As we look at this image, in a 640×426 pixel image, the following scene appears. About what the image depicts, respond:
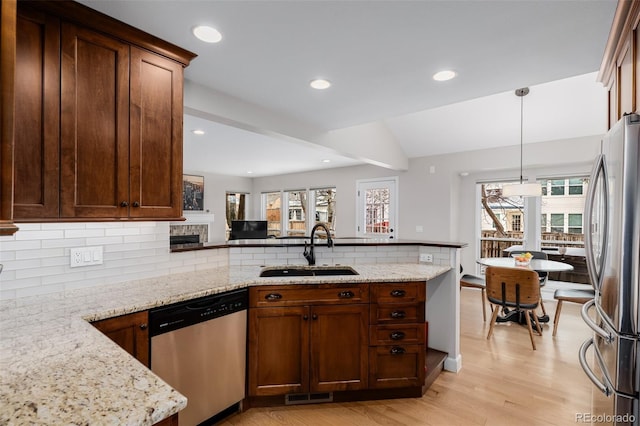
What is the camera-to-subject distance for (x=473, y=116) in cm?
457

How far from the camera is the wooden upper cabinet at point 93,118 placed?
138 cm

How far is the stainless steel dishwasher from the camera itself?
1.68 metres

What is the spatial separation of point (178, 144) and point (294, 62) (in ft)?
2.93

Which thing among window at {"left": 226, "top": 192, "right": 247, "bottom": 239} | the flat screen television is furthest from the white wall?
window at {"left": 226, "top": 192, "right": 247, "bottom": 239}

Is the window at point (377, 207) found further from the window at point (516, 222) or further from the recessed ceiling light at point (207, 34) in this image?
the recessed ceiling light at point (207, 34)

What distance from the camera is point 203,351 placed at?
1864 mm

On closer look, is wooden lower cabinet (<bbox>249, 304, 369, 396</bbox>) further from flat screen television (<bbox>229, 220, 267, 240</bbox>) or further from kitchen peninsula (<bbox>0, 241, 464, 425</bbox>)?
flat screen television (<bbox>229, 220, 267, 240</bbox>)

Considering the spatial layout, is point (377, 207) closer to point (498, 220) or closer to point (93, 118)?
point (498, 220)

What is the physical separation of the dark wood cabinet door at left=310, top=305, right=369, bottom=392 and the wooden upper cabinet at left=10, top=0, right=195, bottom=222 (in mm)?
1197

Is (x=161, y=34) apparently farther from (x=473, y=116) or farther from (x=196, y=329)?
(x=473, y=116)

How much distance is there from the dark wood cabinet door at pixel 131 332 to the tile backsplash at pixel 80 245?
23.4 inches

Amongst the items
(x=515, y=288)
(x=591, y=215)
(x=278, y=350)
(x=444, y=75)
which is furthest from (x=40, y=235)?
(x=515, y=288)

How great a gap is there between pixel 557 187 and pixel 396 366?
452cm

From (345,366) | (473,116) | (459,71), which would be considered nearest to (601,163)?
(459,71)
